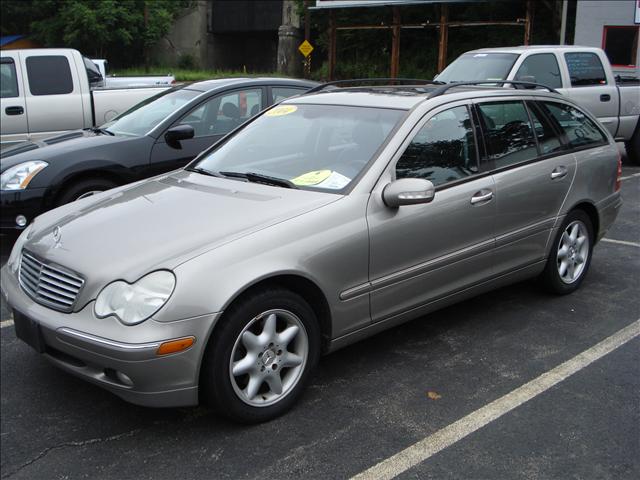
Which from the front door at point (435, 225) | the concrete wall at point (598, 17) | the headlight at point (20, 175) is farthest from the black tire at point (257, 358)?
the concrete wall at point (598, 17)

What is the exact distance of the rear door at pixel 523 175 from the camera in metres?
4.37

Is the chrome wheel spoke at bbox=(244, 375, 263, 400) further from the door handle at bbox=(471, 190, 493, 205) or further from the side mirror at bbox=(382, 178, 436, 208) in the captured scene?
the door handle at bbox=(471, 190, 493, 205)

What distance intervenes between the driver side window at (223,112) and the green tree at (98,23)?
109ft

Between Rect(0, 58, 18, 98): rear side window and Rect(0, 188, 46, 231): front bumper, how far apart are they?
321cm

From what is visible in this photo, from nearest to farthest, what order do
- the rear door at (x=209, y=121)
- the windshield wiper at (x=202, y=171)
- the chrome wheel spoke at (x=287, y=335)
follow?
the chrome wheel spoke at (x=287, y=335) < the windshield wiper at (x=202, y=171) < the rear door at (x=209, y=121)

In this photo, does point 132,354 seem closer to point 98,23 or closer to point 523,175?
point 523,175

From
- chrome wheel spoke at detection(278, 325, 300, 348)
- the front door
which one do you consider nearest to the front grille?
chrome wheel spoke at detection(278, 325, 300, 348)

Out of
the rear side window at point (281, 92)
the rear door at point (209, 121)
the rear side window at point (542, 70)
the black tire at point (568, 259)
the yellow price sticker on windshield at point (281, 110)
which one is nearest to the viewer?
the yellow price sticker on windshield at point (281, 110)

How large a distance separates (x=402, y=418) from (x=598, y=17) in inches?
636

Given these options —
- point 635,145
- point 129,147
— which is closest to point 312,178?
point 129,147

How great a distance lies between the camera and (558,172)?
474 centimetres

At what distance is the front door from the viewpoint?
370 centimetres

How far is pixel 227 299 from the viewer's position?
3.04 meters

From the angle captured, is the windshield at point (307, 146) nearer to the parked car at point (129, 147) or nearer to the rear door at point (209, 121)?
the parked car at point (129, 147)
